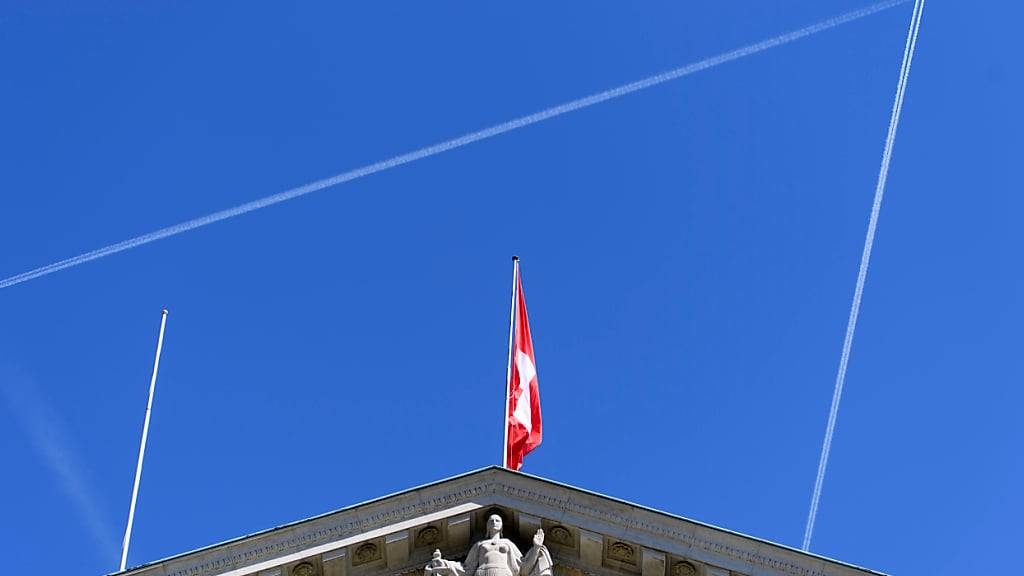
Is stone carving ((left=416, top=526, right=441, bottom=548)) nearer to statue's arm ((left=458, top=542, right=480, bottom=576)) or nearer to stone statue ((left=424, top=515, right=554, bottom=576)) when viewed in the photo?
stone statue ((left=424, top=515, right=554, bottom=576))

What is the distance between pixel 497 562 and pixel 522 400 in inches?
297

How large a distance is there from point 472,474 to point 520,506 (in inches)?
35.8

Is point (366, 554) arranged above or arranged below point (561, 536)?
below

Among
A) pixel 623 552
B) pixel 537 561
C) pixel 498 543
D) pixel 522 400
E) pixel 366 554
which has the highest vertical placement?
pixel 522 400

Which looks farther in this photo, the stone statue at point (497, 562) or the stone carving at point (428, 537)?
the stone carving at point (428, 537)

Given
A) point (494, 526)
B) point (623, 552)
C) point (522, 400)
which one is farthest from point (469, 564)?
point (522, 400)

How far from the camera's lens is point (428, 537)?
3003 centimetres

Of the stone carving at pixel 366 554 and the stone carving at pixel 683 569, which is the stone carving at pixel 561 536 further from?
the stone carving at pixel 366 554

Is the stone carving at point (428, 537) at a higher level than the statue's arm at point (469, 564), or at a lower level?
higher

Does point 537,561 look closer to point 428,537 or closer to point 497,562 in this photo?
point 497,562

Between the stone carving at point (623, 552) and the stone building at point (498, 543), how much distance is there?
0.02 metres

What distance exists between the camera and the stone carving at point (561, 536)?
29.9 m

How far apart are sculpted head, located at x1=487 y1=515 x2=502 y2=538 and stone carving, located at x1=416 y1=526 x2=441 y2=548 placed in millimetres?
821

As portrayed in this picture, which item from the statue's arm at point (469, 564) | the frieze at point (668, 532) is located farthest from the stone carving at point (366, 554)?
the frieze at point (668, 532)
